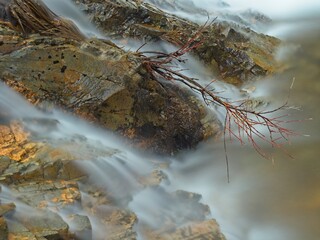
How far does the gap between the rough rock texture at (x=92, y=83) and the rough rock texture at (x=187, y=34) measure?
2.68m

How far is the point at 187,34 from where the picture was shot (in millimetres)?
9109

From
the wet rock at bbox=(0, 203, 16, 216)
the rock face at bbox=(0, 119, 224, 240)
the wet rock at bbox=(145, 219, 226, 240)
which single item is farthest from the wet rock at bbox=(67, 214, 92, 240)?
the wet rock at bbox=(145, 219, 226, 240)

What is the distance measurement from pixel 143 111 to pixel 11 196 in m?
2.46

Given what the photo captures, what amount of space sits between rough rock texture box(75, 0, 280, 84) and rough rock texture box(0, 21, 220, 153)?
2679 mm

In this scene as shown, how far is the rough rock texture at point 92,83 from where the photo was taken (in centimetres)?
523

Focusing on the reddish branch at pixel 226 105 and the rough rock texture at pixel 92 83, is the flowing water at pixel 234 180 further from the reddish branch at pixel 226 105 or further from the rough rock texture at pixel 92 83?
the reddish branch at pixel 226 105

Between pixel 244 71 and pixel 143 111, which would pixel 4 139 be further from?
pixel 244 71

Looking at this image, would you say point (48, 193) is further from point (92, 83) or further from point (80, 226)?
point (92, 83)

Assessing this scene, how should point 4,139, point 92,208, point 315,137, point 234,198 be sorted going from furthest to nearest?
1. point 315,137
2. point 234,198
3. point 4,139
4. point 92,208

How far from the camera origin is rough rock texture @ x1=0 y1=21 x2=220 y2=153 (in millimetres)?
5234

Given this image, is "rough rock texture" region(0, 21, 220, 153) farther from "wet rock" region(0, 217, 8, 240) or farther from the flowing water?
"wet rock" region(0, 217, 8, 240)

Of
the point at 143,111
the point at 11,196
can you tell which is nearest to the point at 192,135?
the point at 143,111

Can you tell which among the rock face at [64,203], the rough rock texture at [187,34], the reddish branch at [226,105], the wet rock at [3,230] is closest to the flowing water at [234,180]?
the rock face at [64,203]

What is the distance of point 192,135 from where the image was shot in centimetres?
632
